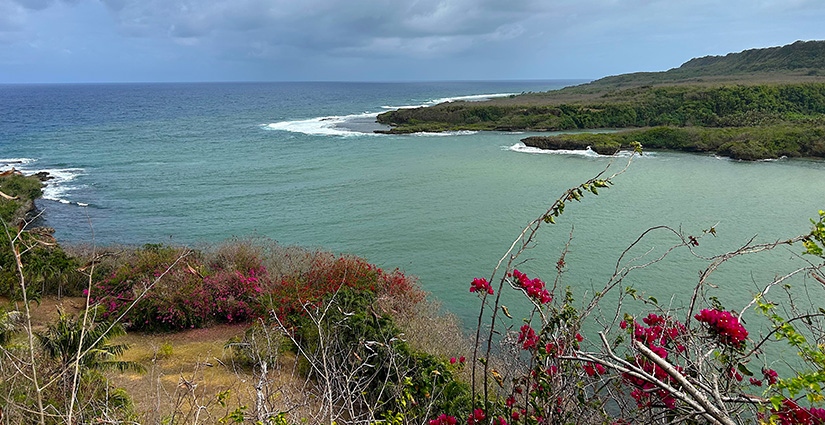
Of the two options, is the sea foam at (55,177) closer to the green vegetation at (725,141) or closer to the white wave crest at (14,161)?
the white wave crest at (14,161)

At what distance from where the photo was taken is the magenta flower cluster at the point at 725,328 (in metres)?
3.29

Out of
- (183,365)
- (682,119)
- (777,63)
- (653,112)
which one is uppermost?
(777,63)

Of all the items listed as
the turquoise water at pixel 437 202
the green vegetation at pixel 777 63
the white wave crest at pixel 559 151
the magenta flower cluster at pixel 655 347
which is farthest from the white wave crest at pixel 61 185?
the green vegetation at pixel 777 63

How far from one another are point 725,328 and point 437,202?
1864 cm

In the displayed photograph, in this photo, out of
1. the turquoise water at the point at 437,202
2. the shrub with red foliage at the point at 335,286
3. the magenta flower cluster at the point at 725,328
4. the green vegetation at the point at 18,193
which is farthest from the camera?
the green vegetation at the point at 18,193

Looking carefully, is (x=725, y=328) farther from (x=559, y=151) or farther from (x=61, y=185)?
(x=559, y=151)

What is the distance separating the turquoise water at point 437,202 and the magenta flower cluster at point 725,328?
5.96 metres

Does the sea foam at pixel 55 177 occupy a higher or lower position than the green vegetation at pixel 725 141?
lower

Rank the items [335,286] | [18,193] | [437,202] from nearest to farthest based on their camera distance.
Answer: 1. [335,286]
2. [437,202]
3. [18,193]

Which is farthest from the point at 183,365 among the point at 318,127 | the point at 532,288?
the point at 318,127

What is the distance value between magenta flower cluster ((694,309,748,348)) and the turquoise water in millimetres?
5956

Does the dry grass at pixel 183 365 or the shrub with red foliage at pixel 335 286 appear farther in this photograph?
the shrub with red foliage at pixel 335 286

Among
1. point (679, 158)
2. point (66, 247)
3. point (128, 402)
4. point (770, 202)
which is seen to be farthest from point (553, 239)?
point (679, 158)

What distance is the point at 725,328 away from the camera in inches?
131
